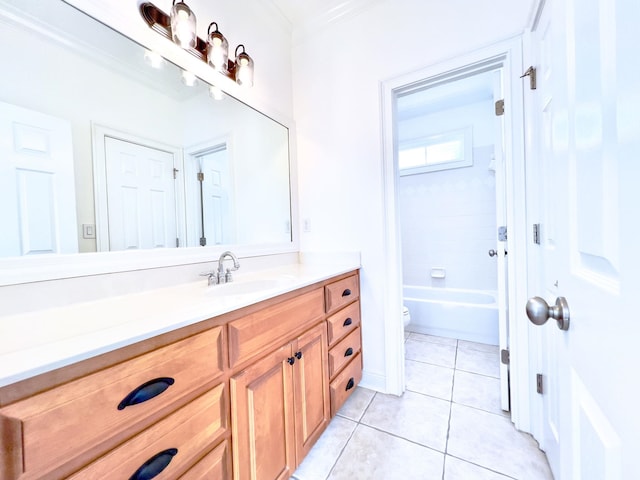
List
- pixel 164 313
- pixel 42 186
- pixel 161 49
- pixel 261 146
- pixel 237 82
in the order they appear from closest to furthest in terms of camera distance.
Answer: pixel 164 313
pixel 42 186
pixel 161 49
pixel 237 82
pixel 261 146

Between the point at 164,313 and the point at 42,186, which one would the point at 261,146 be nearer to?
the point at 42,186

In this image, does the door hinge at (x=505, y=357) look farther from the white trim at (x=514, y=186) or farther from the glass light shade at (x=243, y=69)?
the glass light shade at (x=243, y=69)

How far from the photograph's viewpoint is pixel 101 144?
38.9 inches

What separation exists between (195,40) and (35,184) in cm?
90

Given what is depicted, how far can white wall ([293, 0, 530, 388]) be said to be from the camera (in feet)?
4.85

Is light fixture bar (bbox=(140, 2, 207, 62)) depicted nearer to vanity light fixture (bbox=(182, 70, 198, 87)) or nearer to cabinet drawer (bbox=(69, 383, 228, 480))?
vanity light fixture (bbox=(182, 70, 198, 87))

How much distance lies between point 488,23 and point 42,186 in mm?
2110

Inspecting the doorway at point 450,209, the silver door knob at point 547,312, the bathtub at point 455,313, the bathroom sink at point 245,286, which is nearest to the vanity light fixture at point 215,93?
the bathroom sink at point 245,286

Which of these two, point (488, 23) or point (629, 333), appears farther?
point (488, 23)

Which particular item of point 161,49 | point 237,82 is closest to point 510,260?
point 237,82

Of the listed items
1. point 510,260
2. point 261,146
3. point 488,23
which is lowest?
point 510,260

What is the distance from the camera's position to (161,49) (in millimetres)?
1140

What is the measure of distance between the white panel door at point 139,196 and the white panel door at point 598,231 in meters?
1.37

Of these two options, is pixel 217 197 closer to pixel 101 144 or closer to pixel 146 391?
pixel 101 144
